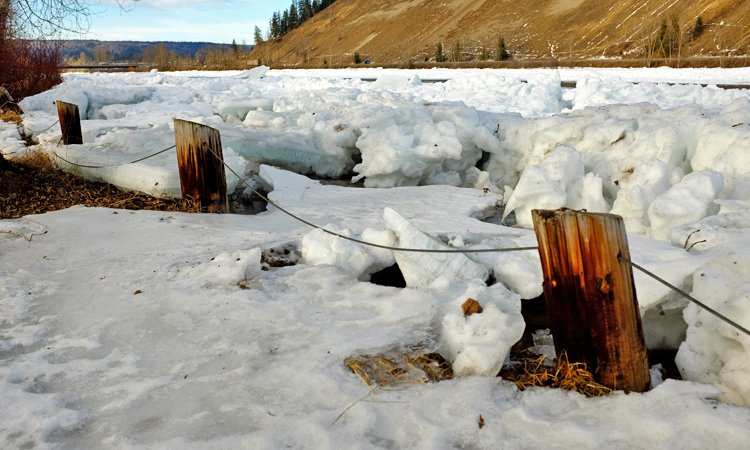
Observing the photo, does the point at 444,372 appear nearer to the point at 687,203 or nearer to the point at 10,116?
the point at 687,203

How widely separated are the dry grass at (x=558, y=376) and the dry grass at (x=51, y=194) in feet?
12.0

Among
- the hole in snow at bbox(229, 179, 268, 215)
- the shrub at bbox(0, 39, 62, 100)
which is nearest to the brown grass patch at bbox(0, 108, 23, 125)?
the shrub at bbox(0, 39, 62, 100)

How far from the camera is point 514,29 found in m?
53.4

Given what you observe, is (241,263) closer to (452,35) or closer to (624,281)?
(624,281)

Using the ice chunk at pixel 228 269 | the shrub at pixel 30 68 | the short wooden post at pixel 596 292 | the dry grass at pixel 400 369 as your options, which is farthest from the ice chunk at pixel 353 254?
the shrub at pixel 30 68

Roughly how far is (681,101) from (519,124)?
261 inches

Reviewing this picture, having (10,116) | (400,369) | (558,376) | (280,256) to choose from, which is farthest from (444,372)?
(10,116)

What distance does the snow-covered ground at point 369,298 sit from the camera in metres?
2.49

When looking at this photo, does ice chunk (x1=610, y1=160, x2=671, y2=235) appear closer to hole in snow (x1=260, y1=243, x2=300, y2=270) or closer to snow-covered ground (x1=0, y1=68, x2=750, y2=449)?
snow-covered ground (x1=0, y1=68, x2=750, y2=449)

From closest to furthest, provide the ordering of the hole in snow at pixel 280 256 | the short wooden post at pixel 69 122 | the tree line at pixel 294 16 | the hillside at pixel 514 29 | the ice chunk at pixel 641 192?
the hole in snow at pixel 280 256 < the ice chunk at pixel 641 192 < the short wooden post at pixel 69 122 < the hillside at pixel 514 29 < the tree line at pixel 294 16

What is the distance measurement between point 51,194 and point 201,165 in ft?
6.68

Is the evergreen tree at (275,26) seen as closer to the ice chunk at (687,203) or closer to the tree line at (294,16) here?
the tree line at (294,16)

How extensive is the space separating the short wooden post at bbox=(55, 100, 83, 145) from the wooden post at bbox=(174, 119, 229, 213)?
3.27 m

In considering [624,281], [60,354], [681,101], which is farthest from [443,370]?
[681,101]
